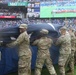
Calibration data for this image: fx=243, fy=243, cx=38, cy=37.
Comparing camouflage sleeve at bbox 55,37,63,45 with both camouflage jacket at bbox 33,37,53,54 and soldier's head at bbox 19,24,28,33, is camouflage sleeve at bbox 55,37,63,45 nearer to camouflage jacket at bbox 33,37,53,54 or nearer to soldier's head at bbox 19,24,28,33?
camouflage jacket at bbox 33,37,53,54

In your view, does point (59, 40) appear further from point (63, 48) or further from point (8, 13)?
point (8, 13)

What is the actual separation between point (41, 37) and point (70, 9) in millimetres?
28535

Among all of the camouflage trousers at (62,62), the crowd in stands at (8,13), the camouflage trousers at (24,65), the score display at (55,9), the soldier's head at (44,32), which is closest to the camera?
the camouflage trousers at (24,65)

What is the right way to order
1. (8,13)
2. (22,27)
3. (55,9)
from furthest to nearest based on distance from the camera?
(8,13) → (55,9) → (22,27)

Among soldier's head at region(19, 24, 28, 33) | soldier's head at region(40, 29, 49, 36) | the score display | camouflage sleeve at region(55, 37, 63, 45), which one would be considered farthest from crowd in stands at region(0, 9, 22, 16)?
soldier's head at region(19, 24, 28, 33)

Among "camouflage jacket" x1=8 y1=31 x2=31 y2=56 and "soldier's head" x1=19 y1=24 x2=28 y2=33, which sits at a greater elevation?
"soldier's head" x1=19 y1=24 x2=28 y2=33

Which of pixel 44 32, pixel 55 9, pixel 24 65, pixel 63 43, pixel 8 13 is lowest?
pixel 8 13

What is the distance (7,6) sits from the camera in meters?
36.9

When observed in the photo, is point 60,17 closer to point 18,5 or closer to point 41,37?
point 18,5

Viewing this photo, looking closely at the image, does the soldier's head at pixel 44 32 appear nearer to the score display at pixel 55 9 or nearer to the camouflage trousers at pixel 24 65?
the camouflage trousers at pixel 24 65

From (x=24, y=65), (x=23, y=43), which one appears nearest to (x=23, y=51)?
(x=23, y=43)

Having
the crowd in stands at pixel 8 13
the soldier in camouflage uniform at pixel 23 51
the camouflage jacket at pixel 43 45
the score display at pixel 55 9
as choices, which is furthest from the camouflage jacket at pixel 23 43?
the crowd in stands at pixel 8 13

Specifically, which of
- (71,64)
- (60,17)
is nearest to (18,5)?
(60,17)

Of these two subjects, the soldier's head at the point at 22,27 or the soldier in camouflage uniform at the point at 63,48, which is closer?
the soldier's head at the point at 22,27
